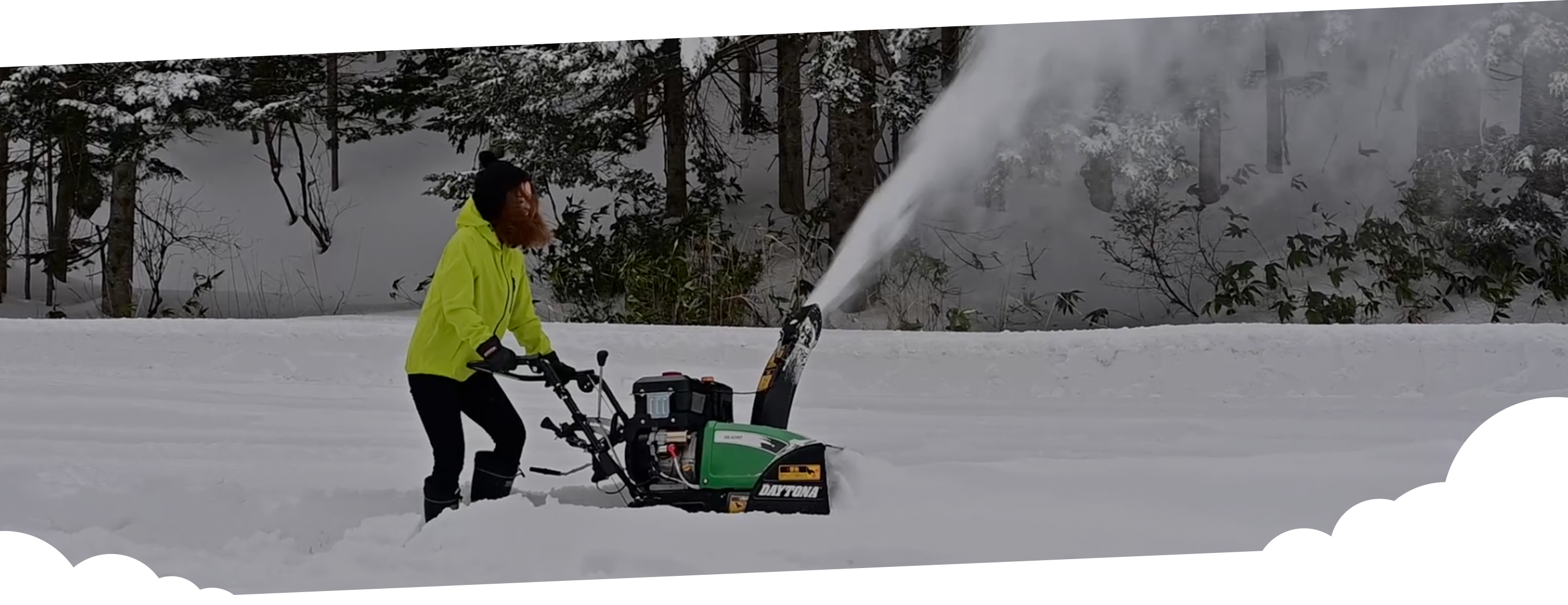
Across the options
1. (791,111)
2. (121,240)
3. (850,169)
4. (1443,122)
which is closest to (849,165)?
(850,169)

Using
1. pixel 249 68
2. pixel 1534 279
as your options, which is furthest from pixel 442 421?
pixel 249 68

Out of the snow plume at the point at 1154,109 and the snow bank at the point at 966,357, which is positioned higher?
the snow plume at the point at 1154,109

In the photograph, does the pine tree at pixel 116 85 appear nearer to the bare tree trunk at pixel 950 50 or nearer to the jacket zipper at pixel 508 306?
the bare tree trunk at pixel 950 50

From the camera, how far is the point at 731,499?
4.34m

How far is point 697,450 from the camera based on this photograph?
14.4 feet

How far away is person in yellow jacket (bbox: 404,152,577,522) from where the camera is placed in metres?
4.29

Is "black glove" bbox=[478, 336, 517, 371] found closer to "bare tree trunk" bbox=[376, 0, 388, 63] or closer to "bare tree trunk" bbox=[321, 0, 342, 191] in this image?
"bare tree trunk" bbox=[321, 0, 342, 191]

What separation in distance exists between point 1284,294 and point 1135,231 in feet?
5.46

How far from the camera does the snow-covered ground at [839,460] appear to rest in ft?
12.8

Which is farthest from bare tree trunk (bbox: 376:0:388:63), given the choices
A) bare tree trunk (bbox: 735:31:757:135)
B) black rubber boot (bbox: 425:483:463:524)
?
black rubber boot (bbox: 425:483:463:524)

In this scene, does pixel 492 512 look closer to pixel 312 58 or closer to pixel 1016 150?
pixel 1016 150

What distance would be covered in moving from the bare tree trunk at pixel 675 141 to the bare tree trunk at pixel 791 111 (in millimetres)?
1201

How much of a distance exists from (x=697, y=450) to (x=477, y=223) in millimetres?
1118

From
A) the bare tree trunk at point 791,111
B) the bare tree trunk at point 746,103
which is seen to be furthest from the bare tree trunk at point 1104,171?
the bare tree trunk at point 746,103
